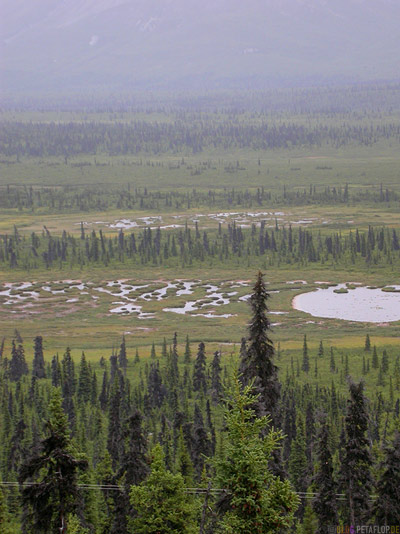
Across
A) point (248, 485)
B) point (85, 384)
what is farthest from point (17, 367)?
point (248, 485)

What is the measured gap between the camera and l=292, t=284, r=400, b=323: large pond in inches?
3922

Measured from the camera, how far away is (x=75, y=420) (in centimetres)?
5794

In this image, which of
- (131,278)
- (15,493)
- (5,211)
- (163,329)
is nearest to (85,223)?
(5,211)

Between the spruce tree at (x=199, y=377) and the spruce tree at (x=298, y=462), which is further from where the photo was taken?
the spruce tree at (x=199, y=377)

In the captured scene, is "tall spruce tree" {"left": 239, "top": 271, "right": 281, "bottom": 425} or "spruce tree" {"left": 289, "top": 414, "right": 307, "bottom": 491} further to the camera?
"spruce tree" {"left": 289, "top": 414, "right": 307, "bottom": 491}

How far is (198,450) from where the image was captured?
147ft

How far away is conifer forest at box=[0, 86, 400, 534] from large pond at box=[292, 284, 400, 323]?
33 cm

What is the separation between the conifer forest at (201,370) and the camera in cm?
2588

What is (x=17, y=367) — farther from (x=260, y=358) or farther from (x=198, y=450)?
(x=260, y=358)

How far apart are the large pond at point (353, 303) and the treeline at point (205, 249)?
1784 centimetres

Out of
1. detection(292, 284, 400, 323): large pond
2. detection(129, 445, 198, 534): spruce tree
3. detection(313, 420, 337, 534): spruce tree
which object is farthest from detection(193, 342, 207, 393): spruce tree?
detection(129, 445, 198, 534): spruce tree

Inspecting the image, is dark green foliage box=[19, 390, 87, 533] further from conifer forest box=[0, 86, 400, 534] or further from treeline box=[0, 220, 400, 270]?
treeline box=[0, 220, 400, 270]

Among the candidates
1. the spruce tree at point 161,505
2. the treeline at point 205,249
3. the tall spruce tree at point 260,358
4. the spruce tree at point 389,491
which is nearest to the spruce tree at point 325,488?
the spruce tree at point 389,491

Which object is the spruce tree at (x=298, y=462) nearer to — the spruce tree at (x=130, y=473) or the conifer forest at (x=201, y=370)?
the conifer forest at (x=201, y=370)
